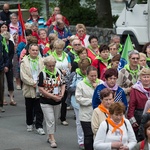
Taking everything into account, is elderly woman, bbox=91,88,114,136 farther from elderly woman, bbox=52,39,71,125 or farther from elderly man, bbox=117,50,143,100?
elderly woman, bbox=52,39,71,125

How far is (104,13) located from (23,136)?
13.5 m

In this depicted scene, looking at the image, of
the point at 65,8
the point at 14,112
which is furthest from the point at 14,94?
the point at 65,8

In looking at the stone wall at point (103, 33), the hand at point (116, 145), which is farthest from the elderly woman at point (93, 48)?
the stone wall at point (103, 33)

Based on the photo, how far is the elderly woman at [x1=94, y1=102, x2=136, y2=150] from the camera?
798 cm

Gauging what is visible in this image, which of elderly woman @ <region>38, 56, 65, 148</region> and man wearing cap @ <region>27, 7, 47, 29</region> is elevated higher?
man wearing cap @ <region>27, 7, 47, 29</region>

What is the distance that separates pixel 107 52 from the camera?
12664 millimetres

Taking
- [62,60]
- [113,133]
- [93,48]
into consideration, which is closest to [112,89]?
[113,133]

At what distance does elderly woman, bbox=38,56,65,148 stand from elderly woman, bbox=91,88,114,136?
2.28m

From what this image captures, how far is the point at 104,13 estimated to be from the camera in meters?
25.0

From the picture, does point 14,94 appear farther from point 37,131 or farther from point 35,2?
point 35,2

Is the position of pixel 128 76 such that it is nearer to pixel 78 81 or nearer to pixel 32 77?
pixel 78 81

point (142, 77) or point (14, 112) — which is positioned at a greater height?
point (142, 77)

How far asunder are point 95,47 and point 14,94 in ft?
11.6

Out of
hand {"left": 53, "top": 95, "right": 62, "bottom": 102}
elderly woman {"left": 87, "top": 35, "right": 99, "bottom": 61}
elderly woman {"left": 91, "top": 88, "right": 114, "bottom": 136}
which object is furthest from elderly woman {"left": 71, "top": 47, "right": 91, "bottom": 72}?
elderly woman {"left": 91, "top": 88, "right": 114, "bottom": 136}
